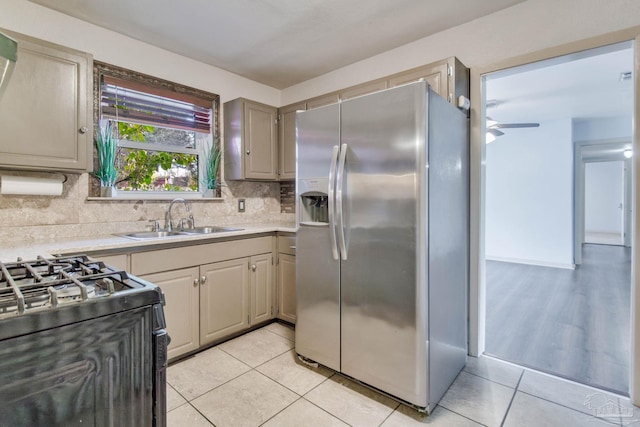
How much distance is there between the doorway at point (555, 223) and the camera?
2.36 metres

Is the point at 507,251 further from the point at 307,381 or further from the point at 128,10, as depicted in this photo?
the point at 128,10

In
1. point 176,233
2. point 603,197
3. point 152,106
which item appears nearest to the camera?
point 176,233

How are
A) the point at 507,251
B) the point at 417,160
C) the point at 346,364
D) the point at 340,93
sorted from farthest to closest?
the point at 507,251, the point at 340,93, the point at 346,364, the point at 417,160

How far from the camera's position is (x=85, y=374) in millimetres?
749

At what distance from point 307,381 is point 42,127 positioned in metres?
2.19

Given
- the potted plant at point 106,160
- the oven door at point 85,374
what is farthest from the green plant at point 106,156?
the oven door at point 85,374

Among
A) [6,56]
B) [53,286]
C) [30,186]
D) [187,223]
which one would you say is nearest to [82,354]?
[53,286]

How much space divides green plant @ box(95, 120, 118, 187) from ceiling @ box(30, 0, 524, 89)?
795mm

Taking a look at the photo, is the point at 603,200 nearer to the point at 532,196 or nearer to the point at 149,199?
the point at 532,196

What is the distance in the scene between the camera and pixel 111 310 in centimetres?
79

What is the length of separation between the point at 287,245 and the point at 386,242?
4.01 ft

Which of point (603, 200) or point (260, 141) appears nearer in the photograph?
point (260, 141)

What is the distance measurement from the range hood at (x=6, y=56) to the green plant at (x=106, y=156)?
54.5 inches

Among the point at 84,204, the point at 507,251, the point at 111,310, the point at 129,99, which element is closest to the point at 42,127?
the point at 84,204
